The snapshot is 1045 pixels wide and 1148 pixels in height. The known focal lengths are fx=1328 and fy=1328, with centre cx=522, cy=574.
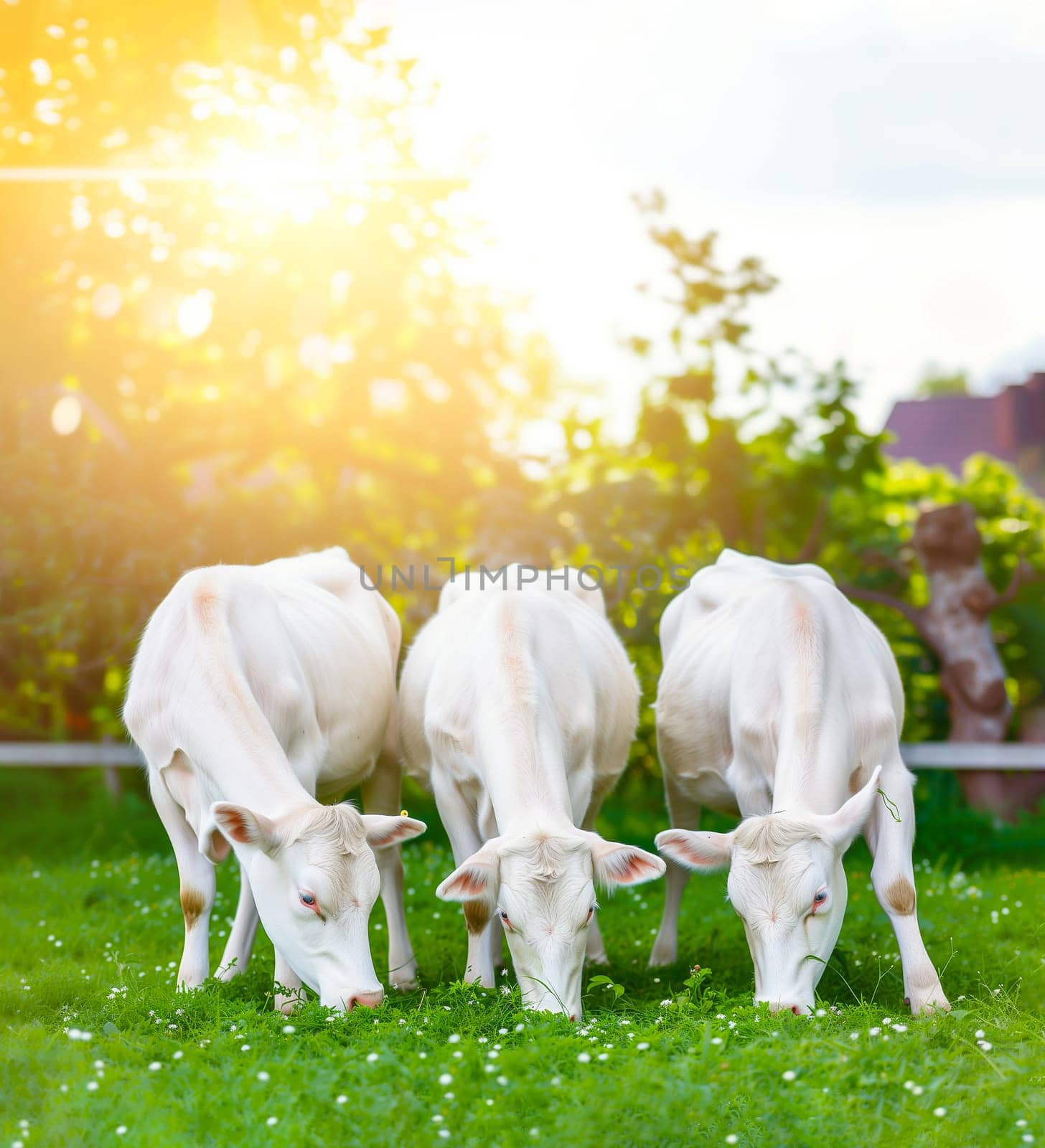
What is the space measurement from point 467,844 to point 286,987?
1205 millimetres

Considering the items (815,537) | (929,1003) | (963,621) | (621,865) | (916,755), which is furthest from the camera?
(815,537)

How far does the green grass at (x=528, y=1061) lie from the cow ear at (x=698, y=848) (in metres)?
0.49

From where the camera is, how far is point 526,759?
575 centimetres

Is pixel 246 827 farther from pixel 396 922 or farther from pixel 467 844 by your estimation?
pixel 396 922

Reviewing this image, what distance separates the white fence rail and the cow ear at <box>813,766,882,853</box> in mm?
4859

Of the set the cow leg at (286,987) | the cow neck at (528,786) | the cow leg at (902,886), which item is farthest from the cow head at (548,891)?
the cow leg at (902,886)

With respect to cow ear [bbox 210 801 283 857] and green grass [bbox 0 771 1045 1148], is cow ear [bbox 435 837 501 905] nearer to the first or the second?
green grass [bbox 0 771 1045 1148]

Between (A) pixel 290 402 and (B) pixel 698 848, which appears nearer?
(B) pixel 698 848

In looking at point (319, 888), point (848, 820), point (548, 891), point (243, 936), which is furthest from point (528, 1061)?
point (243, 936)

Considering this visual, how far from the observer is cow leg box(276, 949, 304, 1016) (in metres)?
5.43

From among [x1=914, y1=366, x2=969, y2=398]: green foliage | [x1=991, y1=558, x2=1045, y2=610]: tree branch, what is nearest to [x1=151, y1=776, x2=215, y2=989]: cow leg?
[x1=991, y1=558, x2=1045, y2=610]: tree branch

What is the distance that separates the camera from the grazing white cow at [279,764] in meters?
5.33

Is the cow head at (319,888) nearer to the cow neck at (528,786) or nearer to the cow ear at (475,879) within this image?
the cow ear at (475,879)

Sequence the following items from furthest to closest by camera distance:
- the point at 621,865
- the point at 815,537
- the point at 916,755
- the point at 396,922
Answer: the point at 815,537
the point at 916,755
the point at 396,922
the point at 621,865
